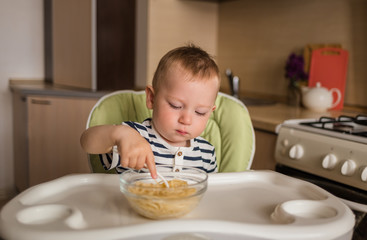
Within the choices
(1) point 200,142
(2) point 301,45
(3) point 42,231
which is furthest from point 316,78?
(3) point 42,231

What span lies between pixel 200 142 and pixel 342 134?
1.85 feet

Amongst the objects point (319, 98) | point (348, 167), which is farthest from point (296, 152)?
point (319, 98)

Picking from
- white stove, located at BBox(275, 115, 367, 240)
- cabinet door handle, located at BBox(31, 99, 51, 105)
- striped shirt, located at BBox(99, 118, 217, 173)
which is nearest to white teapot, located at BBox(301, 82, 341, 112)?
white stove, located at BBox(275, 115, 367, 240)

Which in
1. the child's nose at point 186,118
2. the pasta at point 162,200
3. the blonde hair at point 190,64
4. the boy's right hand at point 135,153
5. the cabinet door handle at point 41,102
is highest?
the blonde hair at point 190,64

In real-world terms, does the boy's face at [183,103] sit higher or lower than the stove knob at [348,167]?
higher

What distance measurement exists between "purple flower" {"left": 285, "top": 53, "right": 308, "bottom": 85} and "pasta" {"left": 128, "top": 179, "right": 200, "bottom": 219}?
177 centimetres

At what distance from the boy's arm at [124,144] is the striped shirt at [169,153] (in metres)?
0.20

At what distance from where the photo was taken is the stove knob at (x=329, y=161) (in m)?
1.53

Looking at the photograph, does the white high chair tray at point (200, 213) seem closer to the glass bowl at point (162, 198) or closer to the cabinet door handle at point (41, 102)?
the glass bowl at point (162, 198)

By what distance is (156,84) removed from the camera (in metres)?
1.18

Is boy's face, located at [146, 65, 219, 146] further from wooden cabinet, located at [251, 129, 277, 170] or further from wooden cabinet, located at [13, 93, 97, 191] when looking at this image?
wooden cabinet, located at [13, 93, 97, 191]

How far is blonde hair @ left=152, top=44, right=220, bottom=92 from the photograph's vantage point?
3.67 feet

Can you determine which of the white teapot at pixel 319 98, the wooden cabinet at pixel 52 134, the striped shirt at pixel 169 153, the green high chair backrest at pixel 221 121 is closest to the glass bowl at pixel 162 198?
the striped shirt at pixel 169 153

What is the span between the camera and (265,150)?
190cm
